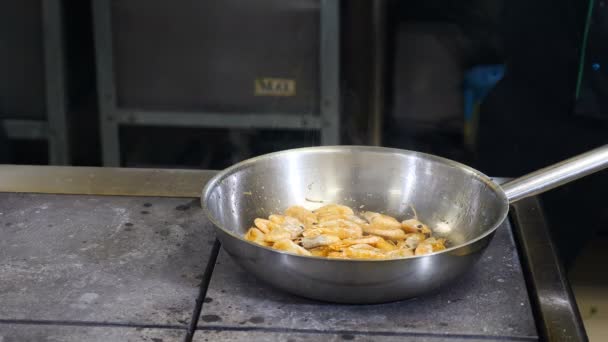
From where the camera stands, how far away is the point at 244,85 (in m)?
→ 2.42

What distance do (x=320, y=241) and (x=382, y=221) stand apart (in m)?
0.15

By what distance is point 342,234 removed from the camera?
3.95 ft

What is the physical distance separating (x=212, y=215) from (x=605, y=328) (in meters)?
1.55

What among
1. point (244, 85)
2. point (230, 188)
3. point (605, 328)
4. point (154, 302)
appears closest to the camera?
point (154, 302)

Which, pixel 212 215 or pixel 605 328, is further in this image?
pixel 605 328

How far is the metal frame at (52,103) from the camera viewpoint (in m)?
2.42

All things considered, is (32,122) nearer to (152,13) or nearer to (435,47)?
(152,13)

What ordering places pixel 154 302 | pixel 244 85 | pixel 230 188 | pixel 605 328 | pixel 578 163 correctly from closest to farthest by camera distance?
pixel 154 302, pixel 578 163, pixel 230 188, pixel 605 328, pixel 244 85

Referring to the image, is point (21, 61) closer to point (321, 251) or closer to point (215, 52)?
point (215, 52)

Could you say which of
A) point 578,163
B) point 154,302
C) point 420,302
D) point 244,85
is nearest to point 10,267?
point 154,302

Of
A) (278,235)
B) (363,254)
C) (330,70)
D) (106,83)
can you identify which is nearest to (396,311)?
(363,254)

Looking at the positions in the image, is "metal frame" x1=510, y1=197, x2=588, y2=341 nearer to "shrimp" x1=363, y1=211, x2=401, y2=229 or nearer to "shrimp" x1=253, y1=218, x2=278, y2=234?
"shrimp" x1=363, y1=211, x2=401, y2=229

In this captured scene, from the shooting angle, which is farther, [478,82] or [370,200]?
[478,82]

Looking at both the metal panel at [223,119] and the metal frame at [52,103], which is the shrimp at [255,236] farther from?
the metal frame at [52,103]
